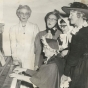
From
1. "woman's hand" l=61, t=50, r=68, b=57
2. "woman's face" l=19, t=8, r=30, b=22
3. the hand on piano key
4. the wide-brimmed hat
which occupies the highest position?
the wide-brimmed hat

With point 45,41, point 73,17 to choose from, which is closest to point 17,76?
point 45,41

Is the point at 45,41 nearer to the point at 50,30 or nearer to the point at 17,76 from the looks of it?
the point at 50,30

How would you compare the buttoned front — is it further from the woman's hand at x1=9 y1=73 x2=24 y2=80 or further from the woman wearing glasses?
the woman's hand at x1=9 y1=73 x2=24 y2=80

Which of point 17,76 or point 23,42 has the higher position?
point 23,42

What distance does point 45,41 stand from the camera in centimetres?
197

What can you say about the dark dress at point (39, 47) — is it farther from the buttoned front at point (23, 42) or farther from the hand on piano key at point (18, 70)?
the hand on piano key at point (18, 70)

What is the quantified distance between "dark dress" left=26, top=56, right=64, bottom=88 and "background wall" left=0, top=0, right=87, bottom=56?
356 mm

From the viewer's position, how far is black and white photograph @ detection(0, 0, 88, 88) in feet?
6.36

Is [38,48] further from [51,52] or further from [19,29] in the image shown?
[19,29]

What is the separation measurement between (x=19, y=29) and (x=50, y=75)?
56 cm

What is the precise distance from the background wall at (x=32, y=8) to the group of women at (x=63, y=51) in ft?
0.19

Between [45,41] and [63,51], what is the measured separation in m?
0.21

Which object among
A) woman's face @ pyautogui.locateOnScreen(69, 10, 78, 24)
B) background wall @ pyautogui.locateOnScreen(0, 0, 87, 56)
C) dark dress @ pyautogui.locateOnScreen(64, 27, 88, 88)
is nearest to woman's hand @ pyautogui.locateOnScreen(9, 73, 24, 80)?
background wall @ pyautogui.locateOnScreen(0, 0, 87, 56)

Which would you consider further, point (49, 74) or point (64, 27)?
point (64, 27)
